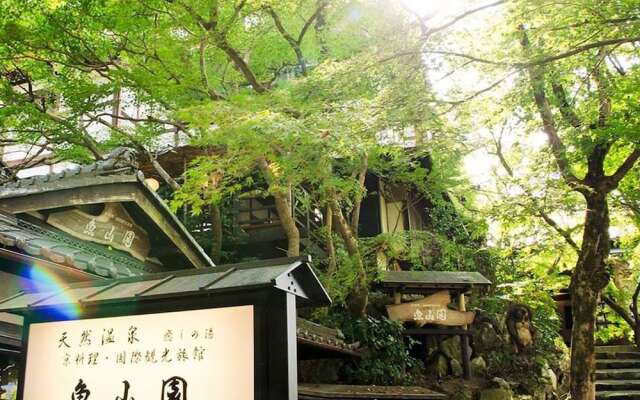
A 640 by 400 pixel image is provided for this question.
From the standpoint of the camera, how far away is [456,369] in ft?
53.9

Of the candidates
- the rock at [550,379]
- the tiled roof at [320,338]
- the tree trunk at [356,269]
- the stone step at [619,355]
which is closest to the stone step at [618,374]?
the stone step at [619,355]

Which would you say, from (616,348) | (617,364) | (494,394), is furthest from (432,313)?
(616,348)

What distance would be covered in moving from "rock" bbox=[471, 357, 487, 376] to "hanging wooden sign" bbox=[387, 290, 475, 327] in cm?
251

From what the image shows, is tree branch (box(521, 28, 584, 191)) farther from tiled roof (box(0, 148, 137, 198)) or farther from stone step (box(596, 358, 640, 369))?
stone step (box(596, 358, 640, 369))

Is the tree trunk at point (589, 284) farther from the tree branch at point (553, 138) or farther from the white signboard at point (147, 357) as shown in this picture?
the white signboard at point (147, 357)

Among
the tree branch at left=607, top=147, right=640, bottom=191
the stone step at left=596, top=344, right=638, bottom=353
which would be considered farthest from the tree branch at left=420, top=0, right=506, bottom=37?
the stone step at left=596, top=344, right=638, bottom=353

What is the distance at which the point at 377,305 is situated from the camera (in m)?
16.6

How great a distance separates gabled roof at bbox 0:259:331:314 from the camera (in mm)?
3998

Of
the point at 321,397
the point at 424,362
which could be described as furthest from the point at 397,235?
the point at 321,397

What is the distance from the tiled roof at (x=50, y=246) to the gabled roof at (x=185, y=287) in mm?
1173

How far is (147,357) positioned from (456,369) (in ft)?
46.4

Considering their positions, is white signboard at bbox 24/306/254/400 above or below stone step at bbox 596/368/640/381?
above

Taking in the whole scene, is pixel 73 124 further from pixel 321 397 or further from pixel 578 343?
pixel 578 343

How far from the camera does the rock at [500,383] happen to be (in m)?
15.9
